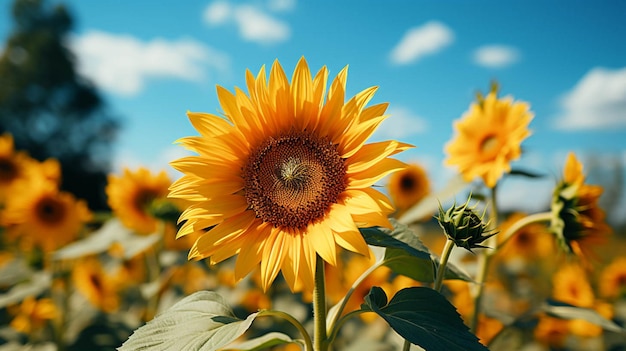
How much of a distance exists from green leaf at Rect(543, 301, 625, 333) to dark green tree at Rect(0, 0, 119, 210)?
3164cm

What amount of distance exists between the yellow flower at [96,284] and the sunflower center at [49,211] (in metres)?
0.38

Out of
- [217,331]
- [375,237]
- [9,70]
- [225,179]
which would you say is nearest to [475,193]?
[375,237]

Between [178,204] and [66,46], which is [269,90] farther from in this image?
[66,46]

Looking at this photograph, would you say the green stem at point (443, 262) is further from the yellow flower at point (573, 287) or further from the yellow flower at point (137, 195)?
the yellow flower at point (573, 287)

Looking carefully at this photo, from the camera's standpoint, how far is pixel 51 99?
3566 centimetres

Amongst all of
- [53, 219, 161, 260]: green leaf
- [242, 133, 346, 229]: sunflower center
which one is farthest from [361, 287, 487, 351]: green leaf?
[53, 219, 161, 260]: green leaf

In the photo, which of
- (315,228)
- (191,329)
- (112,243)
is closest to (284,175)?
(315,228)

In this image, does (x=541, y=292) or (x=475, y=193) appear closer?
(x=475, y=193)

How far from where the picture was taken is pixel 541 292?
6332 millimetres

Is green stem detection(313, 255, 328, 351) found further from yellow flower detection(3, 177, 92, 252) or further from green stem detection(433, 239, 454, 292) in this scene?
yellow flower detection(3, 177, 92, 252)

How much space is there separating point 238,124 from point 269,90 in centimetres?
12

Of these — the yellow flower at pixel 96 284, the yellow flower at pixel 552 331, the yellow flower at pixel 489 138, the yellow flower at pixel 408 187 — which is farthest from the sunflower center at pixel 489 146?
the yellow flower at pixel 96 284

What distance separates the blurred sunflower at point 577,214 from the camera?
6.75 ft

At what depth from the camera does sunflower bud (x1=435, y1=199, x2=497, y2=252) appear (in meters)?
1.19
